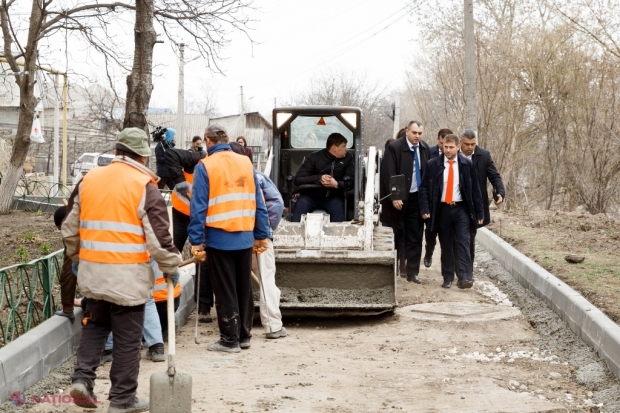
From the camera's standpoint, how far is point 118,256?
19.9ft

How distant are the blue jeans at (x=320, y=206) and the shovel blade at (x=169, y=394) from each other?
541 centimetres

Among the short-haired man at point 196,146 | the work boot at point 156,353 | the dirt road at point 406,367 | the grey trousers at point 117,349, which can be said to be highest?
the short-haired man at point 196,146

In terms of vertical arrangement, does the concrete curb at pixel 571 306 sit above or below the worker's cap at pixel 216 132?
below

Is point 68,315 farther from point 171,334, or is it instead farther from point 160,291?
point 171,334

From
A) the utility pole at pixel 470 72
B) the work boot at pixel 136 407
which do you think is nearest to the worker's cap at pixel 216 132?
the work boot at pixel 136 407

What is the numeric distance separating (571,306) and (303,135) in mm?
4359

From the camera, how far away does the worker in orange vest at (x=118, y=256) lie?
6.06 meters

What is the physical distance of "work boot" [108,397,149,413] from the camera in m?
6.06

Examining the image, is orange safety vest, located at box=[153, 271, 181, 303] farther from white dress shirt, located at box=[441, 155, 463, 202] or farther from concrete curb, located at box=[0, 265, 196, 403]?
white dress shirt, located at box=[441, 155, 463, 202]

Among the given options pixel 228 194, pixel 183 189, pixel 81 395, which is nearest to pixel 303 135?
pixel 183 189

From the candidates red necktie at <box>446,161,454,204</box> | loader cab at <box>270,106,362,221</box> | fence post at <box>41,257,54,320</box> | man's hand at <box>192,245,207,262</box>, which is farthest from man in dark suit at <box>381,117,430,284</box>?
fence post at <box>41,257,54,320</box>

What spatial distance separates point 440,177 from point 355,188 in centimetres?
114

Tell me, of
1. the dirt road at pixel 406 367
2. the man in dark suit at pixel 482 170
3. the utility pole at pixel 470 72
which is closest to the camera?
the dirt road at pixel 406 367

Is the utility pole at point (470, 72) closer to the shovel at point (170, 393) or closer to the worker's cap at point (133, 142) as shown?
the worker's cap at point (133, 142)
